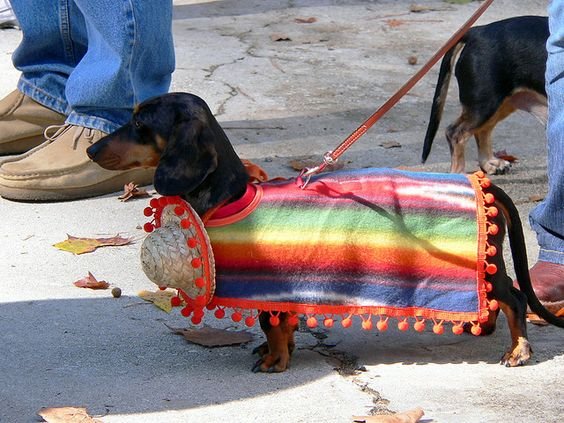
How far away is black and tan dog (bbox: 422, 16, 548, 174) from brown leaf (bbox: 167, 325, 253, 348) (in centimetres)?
172

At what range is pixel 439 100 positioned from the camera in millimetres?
4840

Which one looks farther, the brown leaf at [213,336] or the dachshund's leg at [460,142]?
the dachshund's leg at [460,142]

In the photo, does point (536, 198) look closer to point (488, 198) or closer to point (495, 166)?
point (495, 166)

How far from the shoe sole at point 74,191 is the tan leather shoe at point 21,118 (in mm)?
551

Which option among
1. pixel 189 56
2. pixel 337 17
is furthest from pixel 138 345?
pixel 337 17

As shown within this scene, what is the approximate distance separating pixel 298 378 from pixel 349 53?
4.04 meters

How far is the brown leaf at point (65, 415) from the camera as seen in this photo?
2.61 metres

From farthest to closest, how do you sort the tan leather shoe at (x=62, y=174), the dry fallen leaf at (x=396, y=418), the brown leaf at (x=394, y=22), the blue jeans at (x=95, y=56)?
1. the brown leaf at (x=394, y=22)
2. the tan leather shoe at (x=62, y=174)
3. the blue jeans at (x=95, y=56)
4. the dry fallen leaf at (x=396, y=418)

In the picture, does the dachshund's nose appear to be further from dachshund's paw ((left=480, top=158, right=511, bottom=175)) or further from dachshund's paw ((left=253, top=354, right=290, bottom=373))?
dachshund's paw ((left=480, top=158, right=511, bottom=175))

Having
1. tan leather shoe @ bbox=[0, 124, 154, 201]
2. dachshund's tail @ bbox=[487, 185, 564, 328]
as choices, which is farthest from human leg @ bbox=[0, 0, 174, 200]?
dachshund's tail @ bbox=[487, 185, 564, 328]

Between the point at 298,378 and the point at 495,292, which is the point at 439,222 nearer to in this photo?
the point at 495,292

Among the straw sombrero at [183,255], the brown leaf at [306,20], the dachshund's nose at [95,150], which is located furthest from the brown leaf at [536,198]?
the brown leaf at [306,20]

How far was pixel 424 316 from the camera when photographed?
9.83 feet

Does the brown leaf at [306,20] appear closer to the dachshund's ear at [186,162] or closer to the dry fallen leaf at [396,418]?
the dachshund's ear at [186,162]
